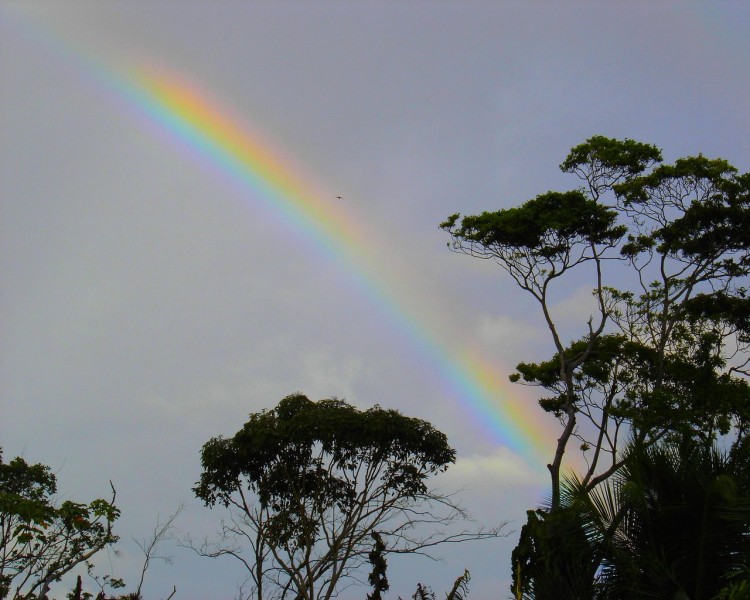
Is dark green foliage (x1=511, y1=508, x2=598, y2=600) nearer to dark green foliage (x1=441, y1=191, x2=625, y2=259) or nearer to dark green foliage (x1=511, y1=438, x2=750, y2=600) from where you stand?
dark green foliage (x1=511, y1=438, x2=750, y2=600)

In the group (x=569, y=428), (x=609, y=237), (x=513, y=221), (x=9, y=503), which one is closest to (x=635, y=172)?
(x=609, y=237)

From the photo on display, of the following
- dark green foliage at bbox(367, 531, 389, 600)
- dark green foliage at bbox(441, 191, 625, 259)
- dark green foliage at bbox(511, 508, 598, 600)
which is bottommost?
dark green foliage at bbox(511, 508, 598, 600)

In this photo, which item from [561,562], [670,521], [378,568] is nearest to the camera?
[670,521]

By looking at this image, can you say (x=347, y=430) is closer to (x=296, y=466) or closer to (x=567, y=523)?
(x=296, y=466)

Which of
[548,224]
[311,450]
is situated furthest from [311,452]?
[548,224]

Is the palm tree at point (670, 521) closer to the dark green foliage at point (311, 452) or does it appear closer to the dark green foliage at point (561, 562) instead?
the dark green foliage at point (561, 562)

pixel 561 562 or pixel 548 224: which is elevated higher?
pixel 548 224

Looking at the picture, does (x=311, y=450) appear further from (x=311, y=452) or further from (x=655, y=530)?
(x=655, y=530)

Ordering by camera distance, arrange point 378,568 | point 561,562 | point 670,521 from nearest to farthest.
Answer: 1. point 670,521
2. point 561,562
3. point 378,568

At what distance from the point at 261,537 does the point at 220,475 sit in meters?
2.15

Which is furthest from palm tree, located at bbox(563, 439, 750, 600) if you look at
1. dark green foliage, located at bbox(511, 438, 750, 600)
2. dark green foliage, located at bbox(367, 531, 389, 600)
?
dark green foliage, located at bbox(367, 531, 389, 600)

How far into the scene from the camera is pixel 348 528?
75.1ft

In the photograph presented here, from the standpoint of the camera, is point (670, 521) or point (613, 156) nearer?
point (670, 521)

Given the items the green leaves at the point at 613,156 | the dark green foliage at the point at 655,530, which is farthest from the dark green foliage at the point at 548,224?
the dark green foliage at the point at 655,530
